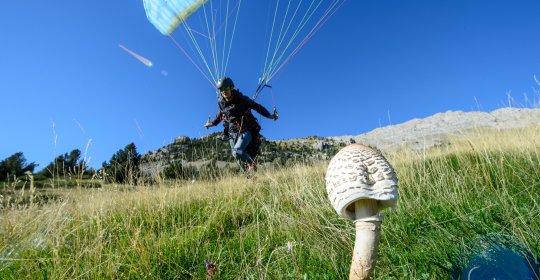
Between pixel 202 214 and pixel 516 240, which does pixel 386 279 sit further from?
pixel 202 214

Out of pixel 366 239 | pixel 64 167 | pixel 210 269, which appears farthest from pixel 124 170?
pixel 366 239

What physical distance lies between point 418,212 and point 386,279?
135 centimetres

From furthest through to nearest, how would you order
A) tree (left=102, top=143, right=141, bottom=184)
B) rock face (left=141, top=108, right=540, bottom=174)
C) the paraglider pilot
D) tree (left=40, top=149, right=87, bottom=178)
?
1. the paraglider pilot
2. rock face (left=141, top=108, right=540, bottom=174)
3. tree (left=102, top=143, right=141, bottom=184)
4. tree (left=40, top=149, right=87, bottom=178)

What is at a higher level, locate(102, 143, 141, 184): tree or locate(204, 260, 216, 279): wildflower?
locate(102, 143, 141, 184): tree

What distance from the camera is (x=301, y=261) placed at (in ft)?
8.54

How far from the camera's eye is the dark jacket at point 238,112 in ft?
24.4

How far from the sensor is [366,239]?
147cm

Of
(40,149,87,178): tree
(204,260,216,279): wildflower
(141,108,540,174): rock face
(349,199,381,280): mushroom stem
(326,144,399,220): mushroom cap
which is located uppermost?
(141,108,540,174): rock face

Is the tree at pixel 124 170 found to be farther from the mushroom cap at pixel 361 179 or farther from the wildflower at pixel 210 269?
the mushroom cap at pixel 361 179

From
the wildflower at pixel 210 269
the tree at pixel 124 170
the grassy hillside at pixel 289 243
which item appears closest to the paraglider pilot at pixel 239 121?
the tree at pixel 124 170

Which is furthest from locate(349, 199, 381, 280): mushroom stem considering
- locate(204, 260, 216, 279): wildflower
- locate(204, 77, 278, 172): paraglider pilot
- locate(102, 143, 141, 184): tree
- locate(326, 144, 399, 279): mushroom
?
locate(204, 77, 278, 172): paraglider pilot

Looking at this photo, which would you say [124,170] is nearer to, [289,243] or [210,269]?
[210,269]

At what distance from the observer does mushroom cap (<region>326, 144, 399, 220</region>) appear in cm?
146

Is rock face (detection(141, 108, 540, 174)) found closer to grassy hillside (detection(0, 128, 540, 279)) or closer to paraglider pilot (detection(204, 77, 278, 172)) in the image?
paraglider pilot (detection(204, 77, 278, 172))
